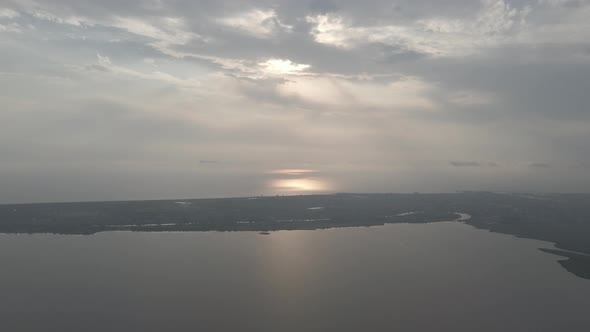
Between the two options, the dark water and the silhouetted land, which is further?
the silhouetted land

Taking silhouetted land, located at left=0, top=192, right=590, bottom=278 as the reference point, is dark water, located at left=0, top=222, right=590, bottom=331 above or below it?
below

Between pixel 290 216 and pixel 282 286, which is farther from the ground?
pixel 290 216

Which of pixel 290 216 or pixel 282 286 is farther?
pixel 290 216

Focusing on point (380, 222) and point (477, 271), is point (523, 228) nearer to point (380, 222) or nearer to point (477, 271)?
point (380, 222)

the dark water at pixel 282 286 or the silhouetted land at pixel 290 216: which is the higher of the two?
the silhouetted land at pixel 290 216

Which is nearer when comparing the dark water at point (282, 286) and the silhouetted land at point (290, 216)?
the dark water at point (282, 286)
